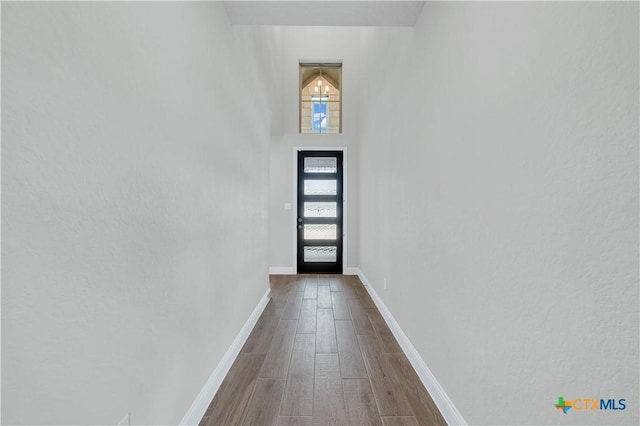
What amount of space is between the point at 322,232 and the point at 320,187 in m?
0.80

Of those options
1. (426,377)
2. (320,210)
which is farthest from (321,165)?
(426,377)

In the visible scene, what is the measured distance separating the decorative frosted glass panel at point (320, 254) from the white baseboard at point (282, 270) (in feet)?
1.01

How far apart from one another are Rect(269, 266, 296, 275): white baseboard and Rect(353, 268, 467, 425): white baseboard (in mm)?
2373

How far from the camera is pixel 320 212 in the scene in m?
5.27

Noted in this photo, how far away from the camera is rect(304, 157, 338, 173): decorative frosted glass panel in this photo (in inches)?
206

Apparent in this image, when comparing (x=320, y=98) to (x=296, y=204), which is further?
(x=320, y=98)

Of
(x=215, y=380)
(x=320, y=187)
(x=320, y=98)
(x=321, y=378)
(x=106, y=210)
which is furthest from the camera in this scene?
(x=320, y=98)

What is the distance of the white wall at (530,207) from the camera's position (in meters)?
0.71

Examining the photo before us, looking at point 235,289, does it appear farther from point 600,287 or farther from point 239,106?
point 600,287

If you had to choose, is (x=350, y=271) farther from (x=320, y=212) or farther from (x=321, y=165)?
(x=321, y=165)

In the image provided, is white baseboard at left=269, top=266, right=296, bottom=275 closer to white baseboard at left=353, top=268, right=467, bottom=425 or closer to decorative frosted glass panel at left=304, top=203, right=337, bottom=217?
decorative frosted glass panel at left=304, top=203, right=337, bottom=217

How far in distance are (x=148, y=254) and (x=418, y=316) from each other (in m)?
1.76

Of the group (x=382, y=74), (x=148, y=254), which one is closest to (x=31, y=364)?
(x=148, y=254)

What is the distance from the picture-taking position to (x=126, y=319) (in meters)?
1.00
